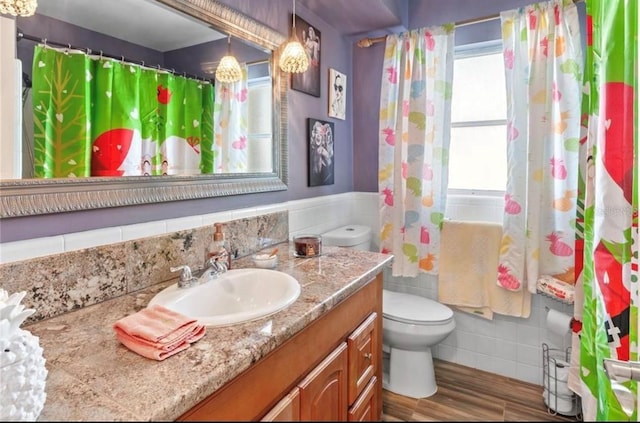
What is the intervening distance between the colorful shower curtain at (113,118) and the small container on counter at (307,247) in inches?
20.0

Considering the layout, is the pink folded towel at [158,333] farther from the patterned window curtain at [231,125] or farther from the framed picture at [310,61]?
the framed picture at [310,61]

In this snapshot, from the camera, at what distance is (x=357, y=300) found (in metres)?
1.33

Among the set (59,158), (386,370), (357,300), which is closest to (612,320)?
(357,300)

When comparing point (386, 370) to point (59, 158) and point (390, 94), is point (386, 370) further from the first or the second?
point (59, 158)

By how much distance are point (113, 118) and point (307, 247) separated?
87 centimetres

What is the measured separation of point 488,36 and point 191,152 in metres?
1.85

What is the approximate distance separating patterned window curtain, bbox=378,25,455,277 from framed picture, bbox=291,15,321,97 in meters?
0.44

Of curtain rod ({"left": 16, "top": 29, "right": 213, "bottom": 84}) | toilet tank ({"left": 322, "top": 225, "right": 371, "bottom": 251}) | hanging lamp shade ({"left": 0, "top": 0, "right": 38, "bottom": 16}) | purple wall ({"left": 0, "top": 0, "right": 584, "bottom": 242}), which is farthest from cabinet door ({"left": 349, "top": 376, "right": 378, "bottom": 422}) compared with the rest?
hanging lamp shade ({"left": 0, "top": 0, "right": 38, "bottom": 16})

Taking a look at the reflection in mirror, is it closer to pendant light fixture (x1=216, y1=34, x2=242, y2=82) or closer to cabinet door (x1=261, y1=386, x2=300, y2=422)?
pendant light fixture (x1=216, y1=34, x2=242, y2=82)

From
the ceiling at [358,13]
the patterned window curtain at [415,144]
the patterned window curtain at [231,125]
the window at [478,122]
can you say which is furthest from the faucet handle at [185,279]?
the window at [478,122]

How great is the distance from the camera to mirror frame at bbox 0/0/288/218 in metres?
0.94

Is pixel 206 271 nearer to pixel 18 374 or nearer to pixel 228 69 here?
pixel 18 374

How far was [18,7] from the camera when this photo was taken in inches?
36.5

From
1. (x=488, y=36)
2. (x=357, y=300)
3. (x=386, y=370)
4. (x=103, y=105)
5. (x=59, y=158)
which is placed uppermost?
(x=488, y=36)
